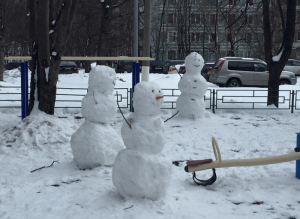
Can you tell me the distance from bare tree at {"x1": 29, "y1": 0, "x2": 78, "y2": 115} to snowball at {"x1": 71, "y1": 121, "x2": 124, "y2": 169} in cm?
279

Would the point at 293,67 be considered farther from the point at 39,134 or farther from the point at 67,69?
the point at 39,134

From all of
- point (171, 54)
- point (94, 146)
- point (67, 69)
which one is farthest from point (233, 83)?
point (171, 54)

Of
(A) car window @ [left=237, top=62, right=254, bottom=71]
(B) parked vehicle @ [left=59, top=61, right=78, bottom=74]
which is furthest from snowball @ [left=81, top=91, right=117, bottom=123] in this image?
(B) parked vehicle @ [left=59, top=61, right=78, bottom=74]

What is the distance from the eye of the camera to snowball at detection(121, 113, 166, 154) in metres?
4.84

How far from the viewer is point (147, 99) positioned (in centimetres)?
493

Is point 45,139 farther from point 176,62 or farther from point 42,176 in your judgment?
point 176,62

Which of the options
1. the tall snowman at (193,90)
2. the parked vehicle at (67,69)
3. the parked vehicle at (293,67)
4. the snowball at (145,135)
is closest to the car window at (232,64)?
the tall snowman at (193,90)

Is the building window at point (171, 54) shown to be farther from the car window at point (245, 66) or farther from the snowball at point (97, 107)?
the snowball at point (97, 107)

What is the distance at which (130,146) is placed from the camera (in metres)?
4.92

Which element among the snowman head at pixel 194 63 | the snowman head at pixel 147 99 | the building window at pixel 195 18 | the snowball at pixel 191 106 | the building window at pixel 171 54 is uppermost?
the building window at pixel 195 18

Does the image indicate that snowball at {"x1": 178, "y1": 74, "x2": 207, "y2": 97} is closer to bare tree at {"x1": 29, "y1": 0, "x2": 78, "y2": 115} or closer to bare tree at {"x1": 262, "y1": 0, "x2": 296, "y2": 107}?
bare tree at {"x1": 262, "y1": 0, "x2": 296, "y2": 107}

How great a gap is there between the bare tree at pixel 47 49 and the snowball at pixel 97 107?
273cm

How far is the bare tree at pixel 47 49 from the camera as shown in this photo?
8852mm

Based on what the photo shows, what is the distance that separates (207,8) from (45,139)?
35681 mm
